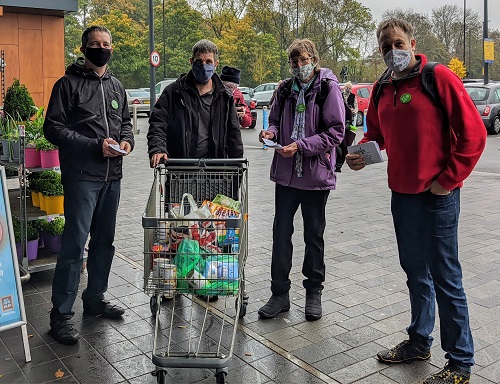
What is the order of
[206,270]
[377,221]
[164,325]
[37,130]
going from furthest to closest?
1. [377,221]
2. [37,130]
3. [164,325]
4. [206,270]

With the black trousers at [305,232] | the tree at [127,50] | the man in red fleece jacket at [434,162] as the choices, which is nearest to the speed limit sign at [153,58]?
the black trousers at [305,232]

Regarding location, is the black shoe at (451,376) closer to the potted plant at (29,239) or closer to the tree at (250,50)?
the potted plant at (29,239)

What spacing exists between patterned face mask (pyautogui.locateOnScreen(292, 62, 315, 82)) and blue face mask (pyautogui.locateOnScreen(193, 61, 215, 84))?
0.69 m

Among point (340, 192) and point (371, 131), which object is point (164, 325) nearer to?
point (371, 131)

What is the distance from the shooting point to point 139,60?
177 ft

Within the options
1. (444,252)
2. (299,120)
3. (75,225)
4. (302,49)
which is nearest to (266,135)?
(299,120)

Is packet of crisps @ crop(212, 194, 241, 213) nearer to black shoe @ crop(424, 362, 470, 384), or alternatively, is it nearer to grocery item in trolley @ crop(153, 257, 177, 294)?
grocery item in trolley @ crop(153, 257, 177, 294)

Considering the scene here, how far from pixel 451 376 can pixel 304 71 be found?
98.1 inches

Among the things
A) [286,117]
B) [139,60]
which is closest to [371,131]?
[286,117]

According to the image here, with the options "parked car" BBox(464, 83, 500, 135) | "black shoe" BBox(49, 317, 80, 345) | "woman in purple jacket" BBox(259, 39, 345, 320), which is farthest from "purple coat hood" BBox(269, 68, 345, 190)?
"parked car" BBox(464, 83, 500, 135)

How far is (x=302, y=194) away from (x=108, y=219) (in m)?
1.59

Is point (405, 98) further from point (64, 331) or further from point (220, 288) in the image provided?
point (64, 331)

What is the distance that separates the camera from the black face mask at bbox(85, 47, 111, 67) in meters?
4.55

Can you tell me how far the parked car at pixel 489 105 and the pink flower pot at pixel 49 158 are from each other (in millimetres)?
17958
